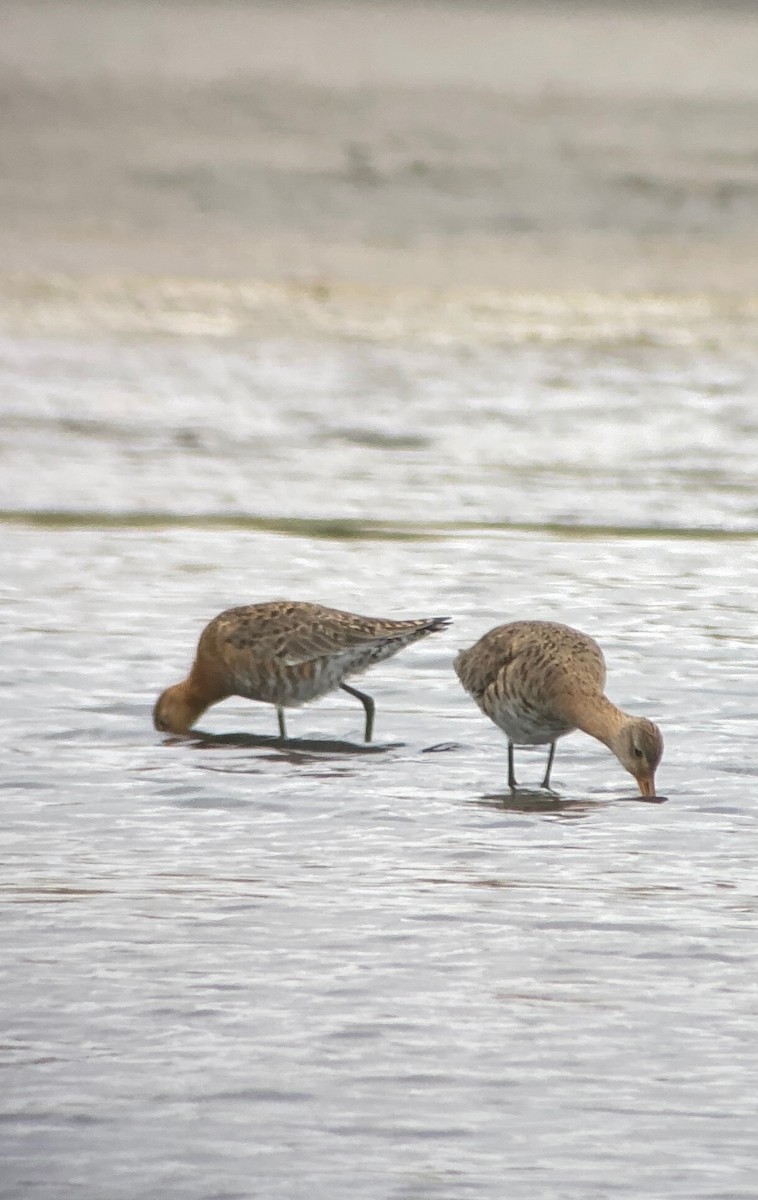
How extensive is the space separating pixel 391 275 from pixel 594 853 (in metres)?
14.0

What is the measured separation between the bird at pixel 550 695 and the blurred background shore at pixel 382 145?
12182 millimetres

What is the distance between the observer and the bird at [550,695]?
7.76 meters

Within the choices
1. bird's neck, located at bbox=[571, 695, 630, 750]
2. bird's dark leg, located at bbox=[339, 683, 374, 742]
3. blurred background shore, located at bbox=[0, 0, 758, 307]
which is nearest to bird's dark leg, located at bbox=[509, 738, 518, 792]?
bird's neck, located at bbox=[571, 695, 630, 750]

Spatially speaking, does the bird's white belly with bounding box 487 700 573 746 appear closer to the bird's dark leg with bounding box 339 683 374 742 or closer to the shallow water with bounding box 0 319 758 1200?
the shallow water with bounding box 0 319 758 1200

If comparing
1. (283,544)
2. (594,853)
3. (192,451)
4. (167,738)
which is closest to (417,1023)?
(594,853)

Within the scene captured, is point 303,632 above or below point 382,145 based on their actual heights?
below

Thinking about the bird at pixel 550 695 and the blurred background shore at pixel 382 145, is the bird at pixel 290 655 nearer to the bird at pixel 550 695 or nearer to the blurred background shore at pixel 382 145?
the bird at pixel 550 695

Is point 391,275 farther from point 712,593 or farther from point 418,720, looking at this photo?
point 418,720

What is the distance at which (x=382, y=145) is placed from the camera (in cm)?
2375

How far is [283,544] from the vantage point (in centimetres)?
1255

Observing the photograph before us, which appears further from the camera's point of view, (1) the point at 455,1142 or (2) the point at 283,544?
(2) the point at 283,544

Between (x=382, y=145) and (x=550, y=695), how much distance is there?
1627cm

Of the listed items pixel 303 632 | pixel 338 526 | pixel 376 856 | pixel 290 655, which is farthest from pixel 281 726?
pixel 338 526

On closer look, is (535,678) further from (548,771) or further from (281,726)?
(281,726)
